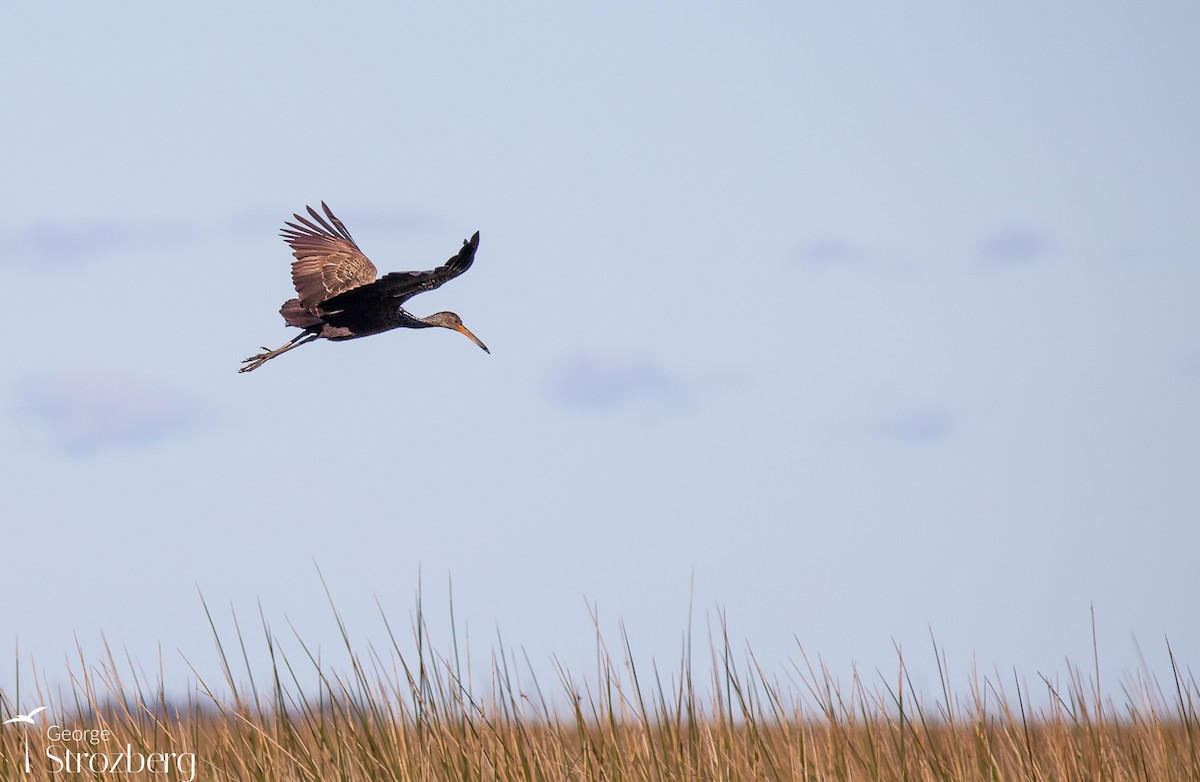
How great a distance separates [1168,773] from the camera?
6.34 metres

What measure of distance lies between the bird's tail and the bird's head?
1032 millimetres

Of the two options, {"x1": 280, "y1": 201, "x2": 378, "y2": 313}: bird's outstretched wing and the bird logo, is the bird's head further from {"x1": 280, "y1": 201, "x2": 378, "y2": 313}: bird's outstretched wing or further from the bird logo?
the bird logo

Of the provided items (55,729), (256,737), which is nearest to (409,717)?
(256,737)

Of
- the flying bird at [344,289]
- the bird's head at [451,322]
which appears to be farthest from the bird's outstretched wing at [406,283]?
the bird's head at [451,322]

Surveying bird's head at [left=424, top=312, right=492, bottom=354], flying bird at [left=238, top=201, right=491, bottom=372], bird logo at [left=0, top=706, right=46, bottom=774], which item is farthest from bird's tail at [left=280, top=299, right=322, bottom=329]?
bird logo at [left=0, top=706, right=46, bottom=774]

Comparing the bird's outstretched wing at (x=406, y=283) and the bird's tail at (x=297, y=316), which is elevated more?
the bird's tail at (x=297, y=316)

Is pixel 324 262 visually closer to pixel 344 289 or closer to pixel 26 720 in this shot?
pixel 344 289

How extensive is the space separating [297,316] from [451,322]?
1341mm

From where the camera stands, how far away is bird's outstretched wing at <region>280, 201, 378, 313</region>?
976cm

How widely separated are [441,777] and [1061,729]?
10.4ft

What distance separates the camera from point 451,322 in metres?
10.4

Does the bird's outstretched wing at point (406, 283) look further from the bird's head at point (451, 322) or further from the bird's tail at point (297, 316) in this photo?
the bird's head at point (451, 322)

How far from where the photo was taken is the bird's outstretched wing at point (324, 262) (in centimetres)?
976

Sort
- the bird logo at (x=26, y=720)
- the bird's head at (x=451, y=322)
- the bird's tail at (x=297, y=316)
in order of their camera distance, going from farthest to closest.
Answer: the bird's head at (x=451, y=322) → the bird's tail at (x=297, y=316) → the bird logo at (x=26, y=720)
